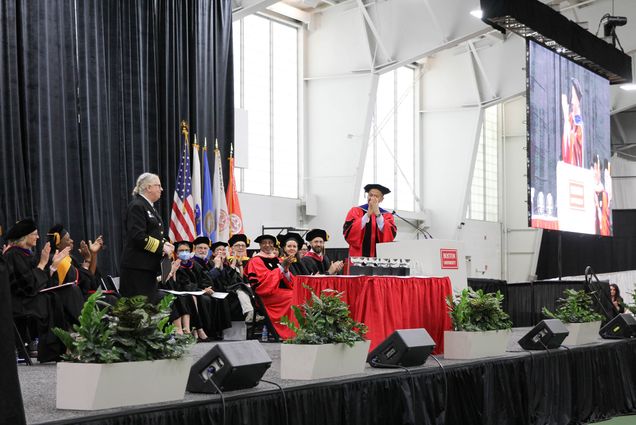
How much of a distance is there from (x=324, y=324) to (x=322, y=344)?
13 cm

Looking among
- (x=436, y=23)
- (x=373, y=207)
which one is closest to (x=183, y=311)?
(x=373, y=207)

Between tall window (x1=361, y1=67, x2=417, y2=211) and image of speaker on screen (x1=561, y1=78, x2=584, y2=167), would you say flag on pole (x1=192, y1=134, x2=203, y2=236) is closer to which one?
image of speaker on screen (x1=561, y1=78, x2=584, y2=167)

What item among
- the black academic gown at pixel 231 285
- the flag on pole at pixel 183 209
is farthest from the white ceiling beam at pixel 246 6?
the black academic gown at pixel 231 285

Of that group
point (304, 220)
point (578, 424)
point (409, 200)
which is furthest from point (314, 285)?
point (409, 200)

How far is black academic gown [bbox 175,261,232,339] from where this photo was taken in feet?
32.9

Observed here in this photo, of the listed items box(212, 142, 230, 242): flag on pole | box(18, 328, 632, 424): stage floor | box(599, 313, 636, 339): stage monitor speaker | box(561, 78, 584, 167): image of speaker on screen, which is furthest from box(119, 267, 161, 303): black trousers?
box(561, 78, 584, 167): image of speaker on screen

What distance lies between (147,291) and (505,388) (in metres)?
2.73

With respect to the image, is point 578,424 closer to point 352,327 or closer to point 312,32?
point 352,327

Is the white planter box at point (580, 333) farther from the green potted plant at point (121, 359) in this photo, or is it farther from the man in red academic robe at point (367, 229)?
the green potted plant at point (121, 359)

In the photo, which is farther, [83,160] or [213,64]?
[213,64]

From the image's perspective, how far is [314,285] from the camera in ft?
21.5

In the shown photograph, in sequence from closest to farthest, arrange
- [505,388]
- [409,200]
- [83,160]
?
[505,388], [83,160], [409,200]

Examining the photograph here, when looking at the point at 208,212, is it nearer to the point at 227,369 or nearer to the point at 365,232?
the point at 365,232

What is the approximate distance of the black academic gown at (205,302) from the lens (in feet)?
32.9
